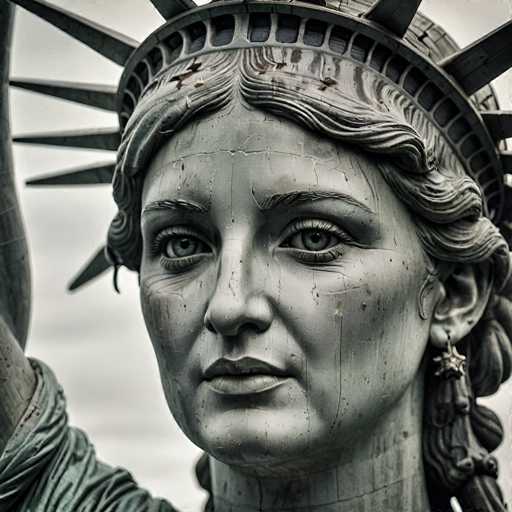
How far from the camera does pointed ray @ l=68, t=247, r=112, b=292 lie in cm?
1038

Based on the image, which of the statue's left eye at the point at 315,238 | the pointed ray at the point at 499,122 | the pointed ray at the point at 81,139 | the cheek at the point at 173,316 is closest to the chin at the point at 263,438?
the cheek at the point at 173,316

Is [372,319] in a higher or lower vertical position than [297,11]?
lower

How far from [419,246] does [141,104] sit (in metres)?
1.74

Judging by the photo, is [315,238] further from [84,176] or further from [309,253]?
[84,176]

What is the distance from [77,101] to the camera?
32.3ft

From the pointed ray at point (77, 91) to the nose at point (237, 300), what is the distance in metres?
1.89

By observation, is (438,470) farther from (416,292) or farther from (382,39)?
(382,39)

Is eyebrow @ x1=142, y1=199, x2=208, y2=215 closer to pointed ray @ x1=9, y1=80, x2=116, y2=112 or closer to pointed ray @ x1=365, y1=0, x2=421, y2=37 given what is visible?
pointed ray @ x1=9, y1=80, x2=116, y2=112

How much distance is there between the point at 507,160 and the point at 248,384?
2.28 m

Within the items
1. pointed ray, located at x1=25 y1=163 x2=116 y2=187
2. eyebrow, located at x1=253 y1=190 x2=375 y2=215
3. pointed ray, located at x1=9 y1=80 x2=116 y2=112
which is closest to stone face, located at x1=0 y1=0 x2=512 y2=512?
eyebrow, located at x1=253 y1=190 x2=375 y2=215

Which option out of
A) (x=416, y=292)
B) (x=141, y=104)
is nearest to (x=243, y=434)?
(x=416, y=292)

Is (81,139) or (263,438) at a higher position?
(81,139)

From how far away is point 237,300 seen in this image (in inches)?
325

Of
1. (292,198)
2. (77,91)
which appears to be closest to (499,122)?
(292,198)
